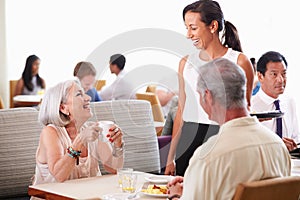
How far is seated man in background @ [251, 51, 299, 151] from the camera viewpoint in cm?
399

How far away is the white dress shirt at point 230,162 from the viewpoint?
236cm

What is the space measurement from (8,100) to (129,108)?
5100 mm

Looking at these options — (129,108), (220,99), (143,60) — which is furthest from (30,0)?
(220,99)

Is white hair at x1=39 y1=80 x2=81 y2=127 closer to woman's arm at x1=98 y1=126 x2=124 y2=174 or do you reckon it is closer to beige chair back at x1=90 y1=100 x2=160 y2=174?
woman's arm at x1=98 y1=126 x2=124 y2=174

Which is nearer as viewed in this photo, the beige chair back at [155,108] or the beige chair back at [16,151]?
the beige chair back at [16,151]

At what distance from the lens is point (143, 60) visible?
27.8 feet

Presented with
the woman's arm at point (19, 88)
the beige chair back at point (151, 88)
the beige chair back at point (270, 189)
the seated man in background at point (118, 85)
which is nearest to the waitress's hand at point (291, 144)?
the beige chair back at point (270, 189)

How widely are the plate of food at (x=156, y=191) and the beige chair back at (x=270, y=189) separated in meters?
0.63

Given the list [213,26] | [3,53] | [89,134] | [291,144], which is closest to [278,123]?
[291,144]

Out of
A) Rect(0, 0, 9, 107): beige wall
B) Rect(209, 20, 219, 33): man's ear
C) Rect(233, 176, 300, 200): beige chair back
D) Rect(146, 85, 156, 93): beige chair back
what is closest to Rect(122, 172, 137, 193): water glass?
Rect(233, 176, 300, 200): beige chair back

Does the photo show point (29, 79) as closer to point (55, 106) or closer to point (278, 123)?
point (278, 123)

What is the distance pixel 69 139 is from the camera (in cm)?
340

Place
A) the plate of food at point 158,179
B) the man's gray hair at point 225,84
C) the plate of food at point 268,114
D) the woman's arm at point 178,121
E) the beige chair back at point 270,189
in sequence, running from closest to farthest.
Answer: the beige chair back at point 270,189
the man's gray hair at point 225,84
the plate of food at point 158,179
the woman's arm at point 178,121
the plate of food at point 268,114

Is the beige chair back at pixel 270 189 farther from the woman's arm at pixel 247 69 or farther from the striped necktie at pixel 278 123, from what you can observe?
the striped necktie at pixel 278 123
